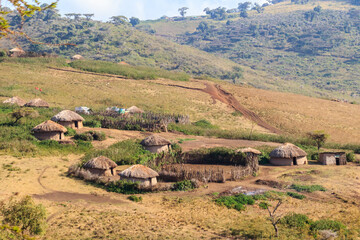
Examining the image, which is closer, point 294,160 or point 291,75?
point 294,160

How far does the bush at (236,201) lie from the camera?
19.5m

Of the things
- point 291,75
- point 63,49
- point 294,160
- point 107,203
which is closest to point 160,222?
point 107,203

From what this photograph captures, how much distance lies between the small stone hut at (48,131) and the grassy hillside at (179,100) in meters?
13.8

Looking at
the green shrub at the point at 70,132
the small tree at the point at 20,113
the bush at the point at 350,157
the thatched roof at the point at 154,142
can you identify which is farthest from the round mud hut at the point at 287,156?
the small tree at the point at 20,113

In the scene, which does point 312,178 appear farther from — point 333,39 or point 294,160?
point 333,39

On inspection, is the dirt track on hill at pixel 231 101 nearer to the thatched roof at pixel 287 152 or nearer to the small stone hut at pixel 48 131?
the thatched roof at pixel 287 152

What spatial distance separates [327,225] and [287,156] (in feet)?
38.7

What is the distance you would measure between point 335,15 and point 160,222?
157685 millimetres

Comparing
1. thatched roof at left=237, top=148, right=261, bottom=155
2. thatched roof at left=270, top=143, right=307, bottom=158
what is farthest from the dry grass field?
thatched roof at left=237, top=148, right=261, bottom=155

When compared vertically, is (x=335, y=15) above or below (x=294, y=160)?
above

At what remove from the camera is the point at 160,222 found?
17406 millimetres

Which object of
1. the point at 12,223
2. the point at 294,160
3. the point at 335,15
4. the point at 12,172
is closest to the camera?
the point at 12,223

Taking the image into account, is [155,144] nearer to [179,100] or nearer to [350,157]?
[350,157]

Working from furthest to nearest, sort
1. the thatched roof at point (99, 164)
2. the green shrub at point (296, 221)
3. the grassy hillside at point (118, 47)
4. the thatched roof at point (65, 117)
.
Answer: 1. the grassy hillside at point (118, 47)
2. the thatched roof at point (65, 117)
3. the thatched roof at point (99, 164)
4. the green shrub at point (296, 221)
